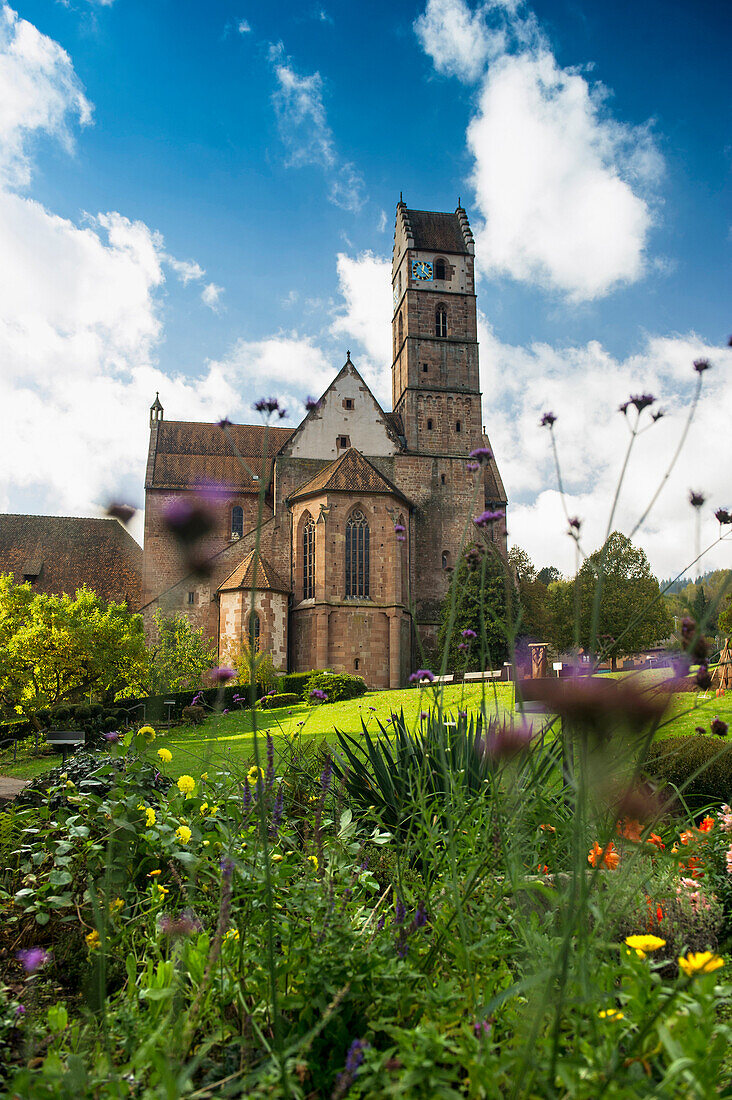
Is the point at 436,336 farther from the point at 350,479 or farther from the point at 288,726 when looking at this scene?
the point at 288,726

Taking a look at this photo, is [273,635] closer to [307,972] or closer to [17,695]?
[17,695]

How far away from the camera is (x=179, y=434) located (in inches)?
1566

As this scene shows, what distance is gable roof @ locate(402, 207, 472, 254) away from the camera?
3675cm

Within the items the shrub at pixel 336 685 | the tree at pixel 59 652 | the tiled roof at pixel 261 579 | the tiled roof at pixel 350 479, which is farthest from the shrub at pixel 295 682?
the tiled roof at pixel 350 479

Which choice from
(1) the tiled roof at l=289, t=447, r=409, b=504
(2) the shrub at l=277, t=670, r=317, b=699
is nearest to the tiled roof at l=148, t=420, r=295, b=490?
(1) the tiled roof at l=289, t=447, r=409, b=504

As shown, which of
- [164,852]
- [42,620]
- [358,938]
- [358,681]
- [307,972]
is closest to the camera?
[307,972]

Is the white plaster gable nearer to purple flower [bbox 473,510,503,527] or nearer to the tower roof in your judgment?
the tower roof

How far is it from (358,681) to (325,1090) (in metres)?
22.6

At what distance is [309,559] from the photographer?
2986 centimetres

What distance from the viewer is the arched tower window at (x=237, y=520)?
124 ft

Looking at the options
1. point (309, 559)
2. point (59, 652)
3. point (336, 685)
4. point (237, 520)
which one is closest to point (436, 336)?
point (309, 559)

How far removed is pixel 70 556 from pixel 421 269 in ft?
79.7

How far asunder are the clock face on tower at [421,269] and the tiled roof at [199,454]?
11094mm

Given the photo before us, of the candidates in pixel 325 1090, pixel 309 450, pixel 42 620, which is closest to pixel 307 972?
pixel 325 1090
